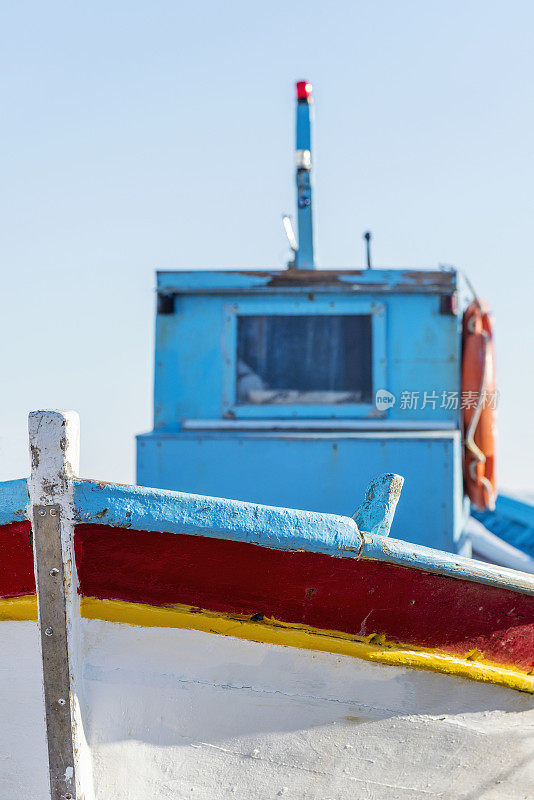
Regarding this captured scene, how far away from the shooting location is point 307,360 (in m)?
4.45

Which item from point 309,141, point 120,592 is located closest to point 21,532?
point 120,592

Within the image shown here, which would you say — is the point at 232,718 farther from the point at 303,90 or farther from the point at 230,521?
the point at 303,90

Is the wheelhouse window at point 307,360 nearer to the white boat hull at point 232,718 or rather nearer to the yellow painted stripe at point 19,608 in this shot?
the white boat hull at point 232,718

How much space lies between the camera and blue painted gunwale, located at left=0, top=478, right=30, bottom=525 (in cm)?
188

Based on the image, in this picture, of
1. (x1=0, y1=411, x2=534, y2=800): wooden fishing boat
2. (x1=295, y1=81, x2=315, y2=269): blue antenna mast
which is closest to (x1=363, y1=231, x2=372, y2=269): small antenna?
(x1=295, y1=81, x2=315, y2=269): blue antenna mast

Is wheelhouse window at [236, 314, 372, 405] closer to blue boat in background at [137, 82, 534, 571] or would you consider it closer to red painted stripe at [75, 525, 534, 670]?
blue boat in background at [137, 82, 534, 571]

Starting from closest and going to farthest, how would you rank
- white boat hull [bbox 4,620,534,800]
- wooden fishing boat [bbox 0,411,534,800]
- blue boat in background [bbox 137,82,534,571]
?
wooden fishing boat [bbox 0,411,534,800], white boat hull [bbox 4,620,534,800], blue boat in background [bbox 137,82,534,571]

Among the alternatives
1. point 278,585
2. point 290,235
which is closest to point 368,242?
point 290,235

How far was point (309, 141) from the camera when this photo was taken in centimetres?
493

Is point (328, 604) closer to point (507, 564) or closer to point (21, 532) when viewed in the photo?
point (21, 532)

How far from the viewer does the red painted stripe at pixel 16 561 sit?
1.95 metres

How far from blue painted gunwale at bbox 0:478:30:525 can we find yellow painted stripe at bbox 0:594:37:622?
23cm

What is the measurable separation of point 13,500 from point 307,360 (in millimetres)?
2741

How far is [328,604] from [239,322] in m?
2.64
